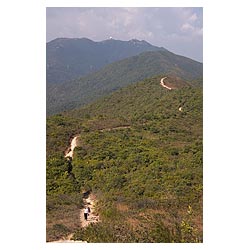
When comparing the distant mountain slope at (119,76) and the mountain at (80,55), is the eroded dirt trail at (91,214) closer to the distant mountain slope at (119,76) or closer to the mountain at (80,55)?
the distant mountain slope at (119,76)

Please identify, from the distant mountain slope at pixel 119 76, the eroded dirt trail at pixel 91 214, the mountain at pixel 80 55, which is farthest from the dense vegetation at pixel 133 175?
the mountain at pixel 80 55

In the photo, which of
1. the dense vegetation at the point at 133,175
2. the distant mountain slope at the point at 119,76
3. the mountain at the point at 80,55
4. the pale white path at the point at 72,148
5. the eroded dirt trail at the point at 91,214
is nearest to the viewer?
the dense vegetation at the point at 133,175

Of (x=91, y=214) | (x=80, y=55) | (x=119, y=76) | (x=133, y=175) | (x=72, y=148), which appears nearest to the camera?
(x=91, y=214)

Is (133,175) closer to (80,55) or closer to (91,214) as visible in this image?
(91,214)

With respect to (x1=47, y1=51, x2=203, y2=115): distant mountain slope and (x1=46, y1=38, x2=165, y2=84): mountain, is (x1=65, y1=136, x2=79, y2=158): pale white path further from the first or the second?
(x1=46, y1=38, x2=165, y2=84): mountain

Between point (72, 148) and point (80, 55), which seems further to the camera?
point (80, 55)

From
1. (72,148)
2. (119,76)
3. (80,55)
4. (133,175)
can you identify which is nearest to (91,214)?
(133,175)
